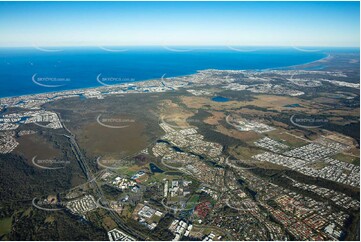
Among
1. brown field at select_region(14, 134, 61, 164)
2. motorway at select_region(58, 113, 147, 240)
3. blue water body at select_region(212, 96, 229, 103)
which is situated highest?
motorway at select_region(58, 113, 147, 240)

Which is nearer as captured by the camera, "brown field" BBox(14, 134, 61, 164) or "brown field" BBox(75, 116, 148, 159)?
"brown field" BBox(14, 134, 61, 164)

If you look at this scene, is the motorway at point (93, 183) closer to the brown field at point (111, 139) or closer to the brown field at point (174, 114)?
the brown field at point (111, 139)

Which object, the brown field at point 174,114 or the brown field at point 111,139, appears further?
the brown field at point 174,114

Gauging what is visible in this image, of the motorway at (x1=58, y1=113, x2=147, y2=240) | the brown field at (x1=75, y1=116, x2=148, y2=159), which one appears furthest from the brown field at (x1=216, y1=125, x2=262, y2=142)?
the motorway at (x1=58, y1=113, x2=147, y2=240)

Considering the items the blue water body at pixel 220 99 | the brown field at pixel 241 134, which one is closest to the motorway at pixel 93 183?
the brown field at pixel 241 134

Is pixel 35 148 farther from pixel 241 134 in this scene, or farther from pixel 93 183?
pixel 241 134

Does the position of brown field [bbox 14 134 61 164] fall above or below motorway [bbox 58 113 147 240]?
below

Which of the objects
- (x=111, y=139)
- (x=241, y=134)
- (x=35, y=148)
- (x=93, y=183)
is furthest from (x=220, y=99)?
(x=93, y=183)

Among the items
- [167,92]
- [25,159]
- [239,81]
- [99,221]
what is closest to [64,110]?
[25,159]

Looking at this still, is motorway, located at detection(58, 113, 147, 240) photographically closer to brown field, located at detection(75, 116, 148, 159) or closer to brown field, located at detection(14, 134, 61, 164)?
brown field, located at detection(75, 116, 148, 159)

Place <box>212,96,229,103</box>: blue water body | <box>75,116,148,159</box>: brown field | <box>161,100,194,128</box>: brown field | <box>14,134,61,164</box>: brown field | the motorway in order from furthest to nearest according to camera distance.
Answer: <box>212,96,229,103</box>: blue water body
<box>161,100,194,128</box>: brown field
<box>75,116,148,159</box>: brown field
<box>14,134,61,164</box>: brown field
the motorway

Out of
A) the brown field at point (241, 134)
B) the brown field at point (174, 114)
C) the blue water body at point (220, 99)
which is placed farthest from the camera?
the blue water body at point (220, 99)
